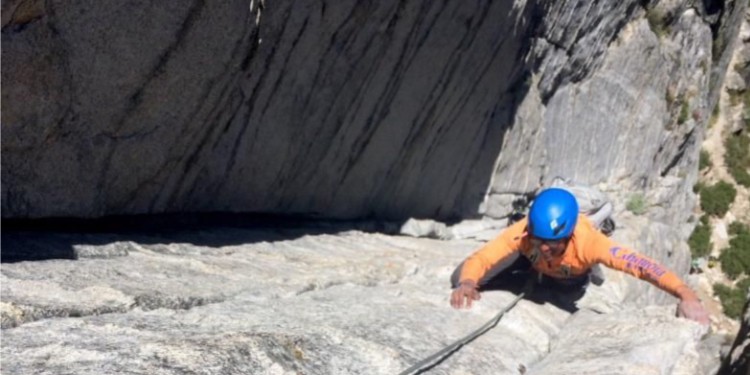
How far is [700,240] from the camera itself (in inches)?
929

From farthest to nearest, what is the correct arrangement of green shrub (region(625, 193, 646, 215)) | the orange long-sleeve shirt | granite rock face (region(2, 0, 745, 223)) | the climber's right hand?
1. green shrub (region(625, 193, 646, 215))
2. the orange long-sleeve shirt
3. the climber's right hand
4. granite rock face (region(2, 0, 745, 223))

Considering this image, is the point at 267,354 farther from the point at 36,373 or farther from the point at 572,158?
the point at 572,158

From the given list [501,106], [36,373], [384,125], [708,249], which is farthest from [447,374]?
[708,249]

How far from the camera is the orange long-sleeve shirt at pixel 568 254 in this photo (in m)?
8.73

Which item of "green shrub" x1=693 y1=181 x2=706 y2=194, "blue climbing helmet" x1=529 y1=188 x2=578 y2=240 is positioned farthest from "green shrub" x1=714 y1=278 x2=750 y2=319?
"blue climbing helmet" x1=529 y1=188 x2=578 y2=240

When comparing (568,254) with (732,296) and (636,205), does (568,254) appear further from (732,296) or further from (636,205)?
(732,296)

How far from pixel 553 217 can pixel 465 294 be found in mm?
953

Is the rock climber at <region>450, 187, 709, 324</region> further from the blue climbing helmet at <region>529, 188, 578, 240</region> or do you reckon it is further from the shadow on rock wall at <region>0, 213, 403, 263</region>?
the shadow on rock wall at <region>0, 213, 403, 263</region>

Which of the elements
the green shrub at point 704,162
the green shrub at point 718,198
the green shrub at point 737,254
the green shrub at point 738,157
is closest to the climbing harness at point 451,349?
the green shrub at point 737,254

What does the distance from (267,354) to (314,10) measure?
14.9 ft

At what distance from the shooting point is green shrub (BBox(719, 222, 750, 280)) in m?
23.5

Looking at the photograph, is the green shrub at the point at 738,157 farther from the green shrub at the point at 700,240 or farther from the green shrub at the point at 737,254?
the green shrub at the point at 700,240

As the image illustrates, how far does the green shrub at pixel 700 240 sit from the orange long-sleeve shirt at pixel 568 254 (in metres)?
15.0

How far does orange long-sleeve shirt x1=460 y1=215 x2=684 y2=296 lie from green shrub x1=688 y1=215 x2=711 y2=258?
14956mm
